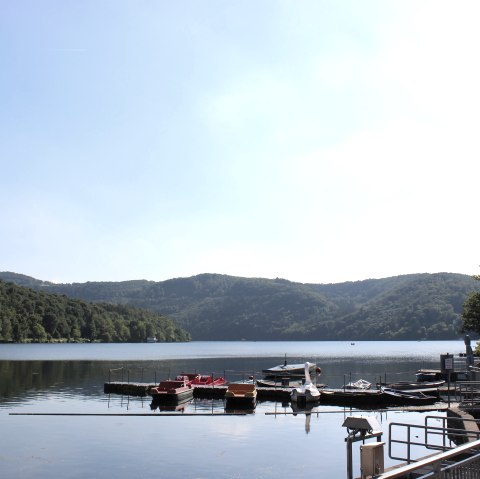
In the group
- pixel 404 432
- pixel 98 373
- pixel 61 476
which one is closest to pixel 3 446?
pixel 61 476

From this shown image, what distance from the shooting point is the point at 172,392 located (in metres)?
44.2

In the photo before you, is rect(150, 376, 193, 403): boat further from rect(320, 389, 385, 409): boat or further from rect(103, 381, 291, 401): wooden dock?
rect(320, 389, 385, 409): boat

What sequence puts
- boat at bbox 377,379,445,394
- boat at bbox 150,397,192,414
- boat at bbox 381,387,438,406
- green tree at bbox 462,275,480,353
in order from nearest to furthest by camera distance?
boat at bbox 150,397,192,414
boat at bbox 381,387,438,406
boat at bbox 377,379,445,394
green tree at bbox 462,275,480,353

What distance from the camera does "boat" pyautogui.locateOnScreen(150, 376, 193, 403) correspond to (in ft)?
145

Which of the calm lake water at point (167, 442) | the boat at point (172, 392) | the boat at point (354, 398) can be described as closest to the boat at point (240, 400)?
the calm lake water at point (167, 442)

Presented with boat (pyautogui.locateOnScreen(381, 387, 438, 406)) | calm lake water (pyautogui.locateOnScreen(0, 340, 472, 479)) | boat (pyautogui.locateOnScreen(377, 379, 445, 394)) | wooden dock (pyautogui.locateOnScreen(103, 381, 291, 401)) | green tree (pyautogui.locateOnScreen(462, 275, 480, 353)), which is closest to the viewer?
calm lake water (pyautogui.locateOnScreen(0, 340, 472, 479))

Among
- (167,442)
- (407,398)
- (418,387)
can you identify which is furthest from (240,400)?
(418,387)

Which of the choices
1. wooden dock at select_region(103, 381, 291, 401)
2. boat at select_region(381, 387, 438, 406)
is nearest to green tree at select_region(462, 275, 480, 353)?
boat at select_region(381, 387, 438, 406)

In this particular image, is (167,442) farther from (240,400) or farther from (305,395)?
(305,395)

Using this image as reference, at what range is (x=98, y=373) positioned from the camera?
251ft

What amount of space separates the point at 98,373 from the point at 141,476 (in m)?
57.5

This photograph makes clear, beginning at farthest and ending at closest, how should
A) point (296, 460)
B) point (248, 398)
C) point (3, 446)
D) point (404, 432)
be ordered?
point (248, 398)
point (404, 432)
point (3, 446)
point (296, 460)

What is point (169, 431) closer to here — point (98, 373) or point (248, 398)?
point (248, 398)

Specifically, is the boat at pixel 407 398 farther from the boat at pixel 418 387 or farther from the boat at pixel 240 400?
the boat at pixel 240 400
